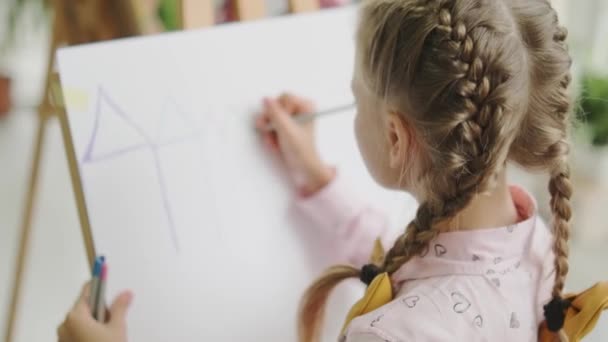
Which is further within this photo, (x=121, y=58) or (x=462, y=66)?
(x=121, y=58)

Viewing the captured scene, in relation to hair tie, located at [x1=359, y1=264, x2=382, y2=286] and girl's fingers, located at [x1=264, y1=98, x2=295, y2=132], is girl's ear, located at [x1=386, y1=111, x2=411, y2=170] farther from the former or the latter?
girl's fingers, located at [x1=264, y1=98, x2=295, y2=132]

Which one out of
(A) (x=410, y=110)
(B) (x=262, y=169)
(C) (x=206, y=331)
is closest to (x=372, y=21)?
(A) (x=410, y=110)

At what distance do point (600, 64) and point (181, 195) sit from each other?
145 cm

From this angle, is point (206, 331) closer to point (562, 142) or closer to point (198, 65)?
point (198, 65)

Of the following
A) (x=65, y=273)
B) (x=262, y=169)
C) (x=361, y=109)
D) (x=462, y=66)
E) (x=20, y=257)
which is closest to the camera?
(x=462, y=66)

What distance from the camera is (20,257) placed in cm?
111

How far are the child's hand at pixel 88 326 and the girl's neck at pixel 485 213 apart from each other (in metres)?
0.43

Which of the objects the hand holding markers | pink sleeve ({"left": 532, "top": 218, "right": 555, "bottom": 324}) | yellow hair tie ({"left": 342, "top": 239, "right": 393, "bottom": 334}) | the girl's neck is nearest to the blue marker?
the hand holding markers

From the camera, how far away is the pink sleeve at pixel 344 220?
0.98 m

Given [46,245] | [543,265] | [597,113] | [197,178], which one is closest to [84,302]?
[197,178]

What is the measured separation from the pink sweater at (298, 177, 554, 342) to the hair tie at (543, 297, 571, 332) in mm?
18

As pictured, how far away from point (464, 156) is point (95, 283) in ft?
1.54

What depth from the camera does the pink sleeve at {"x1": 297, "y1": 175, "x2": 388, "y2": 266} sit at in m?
0.98

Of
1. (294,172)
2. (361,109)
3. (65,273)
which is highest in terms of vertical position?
(361,109)
